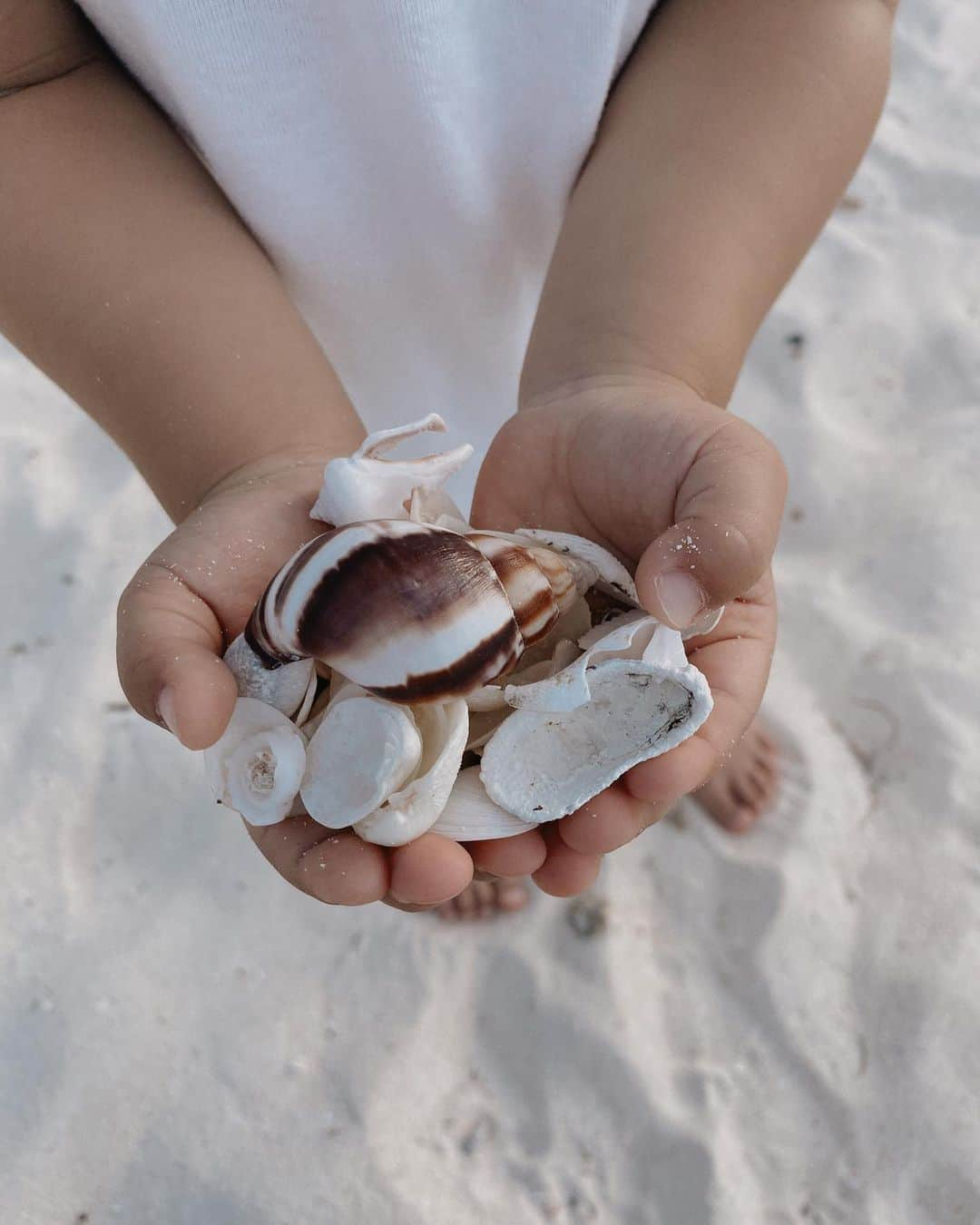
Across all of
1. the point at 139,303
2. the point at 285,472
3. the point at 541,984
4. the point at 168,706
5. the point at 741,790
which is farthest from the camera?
the point at 741,790

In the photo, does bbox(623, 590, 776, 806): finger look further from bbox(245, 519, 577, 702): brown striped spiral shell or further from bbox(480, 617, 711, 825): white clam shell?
bbox(245, 519, 577, 702): brown striped spiral shell

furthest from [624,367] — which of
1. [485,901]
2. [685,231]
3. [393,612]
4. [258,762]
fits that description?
[485,901]

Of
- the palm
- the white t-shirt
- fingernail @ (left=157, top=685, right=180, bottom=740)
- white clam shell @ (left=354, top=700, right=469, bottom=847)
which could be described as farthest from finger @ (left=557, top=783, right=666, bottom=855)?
the white t-shirt

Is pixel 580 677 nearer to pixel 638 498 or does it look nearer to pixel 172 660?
pixel 638 498

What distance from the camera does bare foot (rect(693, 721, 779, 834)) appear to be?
146cm

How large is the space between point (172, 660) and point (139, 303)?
1.97 feet

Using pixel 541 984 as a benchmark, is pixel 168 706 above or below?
above

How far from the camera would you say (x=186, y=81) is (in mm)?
1229

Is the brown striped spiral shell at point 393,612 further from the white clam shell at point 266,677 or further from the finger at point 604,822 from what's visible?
the finger at point 604,822

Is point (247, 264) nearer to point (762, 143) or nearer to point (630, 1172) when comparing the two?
point (762, 143)

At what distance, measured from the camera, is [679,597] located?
0.83m

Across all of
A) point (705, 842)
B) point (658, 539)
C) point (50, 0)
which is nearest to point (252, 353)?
point (50, 0)

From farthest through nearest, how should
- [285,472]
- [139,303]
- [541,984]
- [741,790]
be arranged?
[741,790]
[541,984]
[139,303]
[285,472]

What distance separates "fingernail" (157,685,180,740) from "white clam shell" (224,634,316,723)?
109mm
